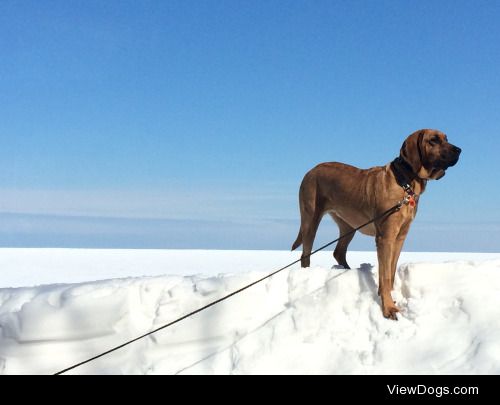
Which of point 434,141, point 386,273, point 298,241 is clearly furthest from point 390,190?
point 298,241

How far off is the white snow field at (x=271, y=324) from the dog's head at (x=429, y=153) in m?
1.05

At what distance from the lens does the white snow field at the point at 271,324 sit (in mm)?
4305

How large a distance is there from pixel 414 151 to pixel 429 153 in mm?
133

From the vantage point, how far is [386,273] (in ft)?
15.1

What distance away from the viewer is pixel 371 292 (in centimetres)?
494

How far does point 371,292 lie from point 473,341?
1.05m

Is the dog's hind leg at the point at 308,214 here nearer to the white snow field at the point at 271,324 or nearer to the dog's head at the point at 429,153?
the white snow field at the point at 271,324

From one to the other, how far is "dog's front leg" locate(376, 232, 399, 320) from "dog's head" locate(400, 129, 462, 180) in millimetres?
680

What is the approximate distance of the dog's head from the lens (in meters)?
4.46

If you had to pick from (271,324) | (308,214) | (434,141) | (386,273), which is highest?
(434,141)

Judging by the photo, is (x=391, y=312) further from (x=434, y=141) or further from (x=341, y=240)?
(x=434, y=141)

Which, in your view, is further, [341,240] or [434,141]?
[341,240]
